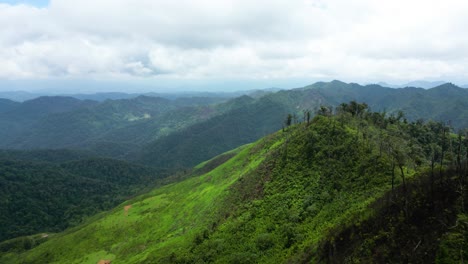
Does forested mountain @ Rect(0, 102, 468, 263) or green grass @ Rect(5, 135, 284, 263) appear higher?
forested mountain @ Rect(0, 102, 468, 263)

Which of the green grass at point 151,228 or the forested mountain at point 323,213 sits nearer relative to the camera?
the forested mountain at point 323,213

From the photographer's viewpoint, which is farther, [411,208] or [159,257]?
[159,257]

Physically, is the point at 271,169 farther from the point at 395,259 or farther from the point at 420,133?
the point at 420,133

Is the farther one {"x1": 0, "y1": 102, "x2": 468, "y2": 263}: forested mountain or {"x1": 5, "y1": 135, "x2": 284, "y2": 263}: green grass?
{"x1": 5, "y1": 135, "x2": 284, "y2": 263}: green grass

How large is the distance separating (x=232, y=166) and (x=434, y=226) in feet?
377

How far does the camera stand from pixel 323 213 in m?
52.2

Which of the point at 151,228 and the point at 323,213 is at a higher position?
the point at 323,213

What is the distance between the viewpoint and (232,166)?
141 m

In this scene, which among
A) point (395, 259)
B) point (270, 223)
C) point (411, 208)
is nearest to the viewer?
point (395, 259)

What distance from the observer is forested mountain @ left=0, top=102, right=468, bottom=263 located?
30062 mm

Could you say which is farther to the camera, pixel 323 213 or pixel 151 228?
pixel 151 228

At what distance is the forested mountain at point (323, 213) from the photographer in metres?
30.1

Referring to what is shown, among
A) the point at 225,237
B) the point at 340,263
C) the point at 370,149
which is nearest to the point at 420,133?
the point at 370,149

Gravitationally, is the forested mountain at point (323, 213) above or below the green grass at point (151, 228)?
above
